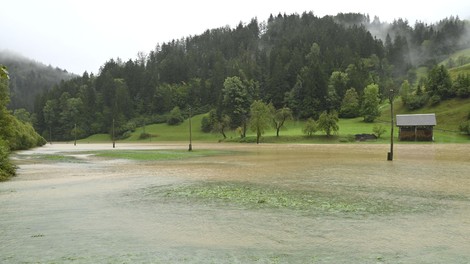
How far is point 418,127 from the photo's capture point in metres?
92.1

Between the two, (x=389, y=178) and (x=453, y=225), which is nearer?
(x=453, y=225)

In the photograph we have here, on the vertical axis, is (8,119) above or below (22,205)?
above

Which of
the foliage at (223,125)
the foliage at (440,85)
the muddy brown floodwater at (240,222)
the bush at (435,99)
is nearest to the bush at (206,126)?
the foliage at (223,125)

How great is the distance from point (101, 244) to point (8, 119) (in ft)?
172

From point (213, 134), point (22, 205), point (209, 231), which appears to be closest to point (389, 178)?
point (209, 231)

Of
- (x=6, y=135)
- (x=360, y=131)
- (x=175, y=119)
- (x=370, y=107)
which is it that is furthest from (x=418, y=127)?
(x=175, y=119)

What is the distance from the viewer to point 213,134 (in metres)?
144

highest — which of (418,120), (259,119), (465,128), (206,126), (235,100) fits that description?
(235,100)

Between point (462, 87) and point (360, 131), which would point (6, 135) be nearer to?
point (360, 131)

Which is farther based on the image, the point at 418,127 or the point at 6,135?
the point at 418,127

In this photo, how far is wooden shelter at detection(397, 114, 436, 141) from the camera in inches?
3588

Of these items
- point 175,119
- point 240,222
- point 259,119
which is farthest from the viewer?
point 175,119

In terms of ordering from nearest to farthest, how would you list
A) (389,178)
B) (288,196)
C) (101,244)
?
1. (101,244)
2. (288,196)
3. (389,178)

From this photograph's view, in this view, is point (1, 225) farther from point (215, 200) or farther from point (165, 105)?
point (165, 105)
